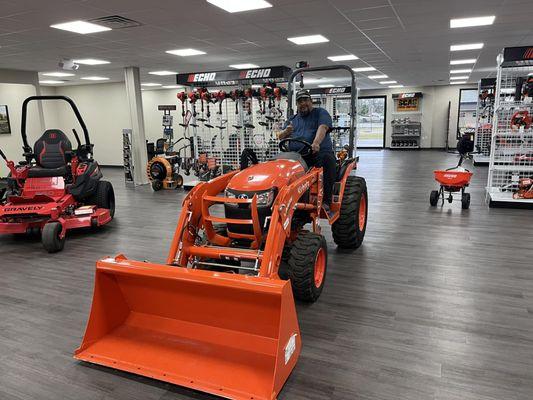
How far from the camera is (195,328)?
102 inches

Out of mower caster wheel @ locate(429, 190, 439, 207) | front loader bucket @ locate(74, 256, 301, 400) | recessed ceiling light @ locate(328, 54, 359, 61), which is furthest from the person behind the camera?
recessed ceiling light @ locate(328, 54, 359, 61)

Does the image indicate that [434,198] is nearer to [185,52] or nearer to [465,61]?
[185,52]

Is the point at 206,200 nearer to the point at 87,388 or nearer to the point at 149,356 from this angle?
the point at 149,356

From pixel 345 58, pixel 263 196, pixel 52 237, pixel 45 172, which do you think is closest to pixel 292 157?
pixel 263 196

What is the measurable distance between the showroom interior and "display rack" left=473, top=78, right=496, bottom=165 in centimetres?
182

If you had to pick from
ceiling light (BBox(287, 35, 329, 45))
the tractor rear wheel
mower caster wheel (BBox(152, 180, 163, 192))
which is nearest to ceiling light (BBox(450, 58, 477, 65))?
ceiling light (BBox(287, 35, 329, 45))

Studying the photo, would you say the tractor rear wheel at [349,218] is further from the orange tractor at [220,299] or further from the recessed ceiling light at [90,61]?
the recessed ceiling light at [90,61]

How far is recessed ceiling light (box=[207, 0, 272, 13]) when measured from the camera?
5.24 m

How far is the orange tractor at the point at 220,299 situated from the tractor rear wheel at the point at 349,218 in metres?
0.97

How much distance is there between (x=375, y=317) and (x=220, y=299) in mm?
1319

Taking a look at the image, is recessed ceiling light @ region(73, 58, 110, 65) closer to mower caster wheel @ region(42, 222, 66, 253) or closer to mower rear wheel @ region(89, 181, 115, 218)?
mower rear wheel @ region(89, 181, 115, 218)

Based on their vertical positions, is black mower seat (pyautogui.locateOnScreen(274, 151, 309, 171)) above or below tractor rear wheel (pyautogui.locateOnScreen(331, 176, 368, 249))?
above

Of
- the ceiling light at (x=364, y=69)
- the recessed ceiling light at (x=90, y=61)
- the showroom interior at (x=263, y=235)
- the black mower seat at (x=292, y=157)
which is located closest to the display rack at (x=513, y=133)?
the showroom interior at (x=263, y=235)

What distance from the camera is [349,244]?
464 centimetres
